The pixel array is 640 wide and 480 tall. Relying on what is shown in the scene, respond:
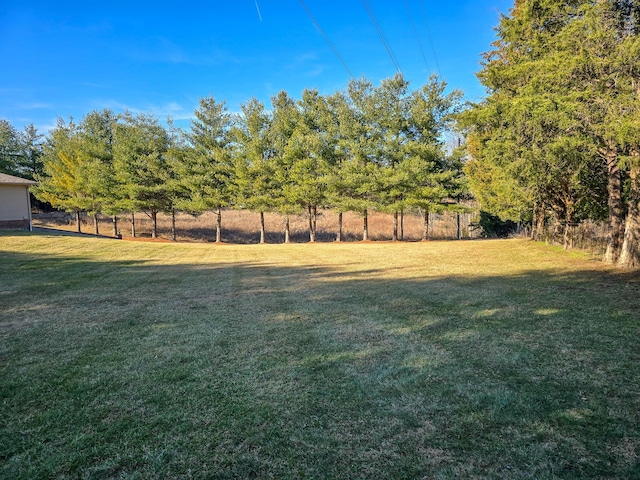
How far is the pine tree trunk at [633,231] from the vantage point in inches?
395

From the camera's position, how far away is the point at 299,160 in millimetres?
23891

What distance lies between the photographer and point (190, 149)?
27.3m

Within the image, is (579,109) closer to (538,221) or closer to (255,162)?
(538,221)

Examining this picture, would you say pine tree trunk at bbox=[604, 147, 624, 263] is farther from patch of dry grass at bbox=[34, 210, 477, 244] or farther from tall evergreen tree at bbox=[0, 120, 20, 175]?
tall evergreen tree at bbox=[0, 120, 20, 175]

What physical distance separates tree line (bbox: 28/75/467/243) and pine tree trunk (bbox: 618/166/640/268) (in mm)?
12024

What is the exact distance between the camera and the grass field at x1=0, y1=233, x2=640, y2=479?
7.95 ft

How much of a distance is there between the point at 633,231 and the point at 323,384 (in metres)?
11.2

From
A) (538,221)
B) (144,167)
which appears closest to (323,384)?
(538,221)

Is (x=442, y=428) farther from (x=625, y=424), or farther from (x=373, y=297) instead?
(x=373, y=297)

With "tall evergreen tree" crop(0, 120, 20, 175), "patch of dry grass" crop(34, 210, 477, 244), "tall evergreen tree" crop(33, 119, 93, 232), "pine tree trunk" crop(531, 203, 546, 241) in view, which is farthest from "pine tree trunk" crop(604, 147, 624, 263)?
"tall evergreen tree" crop(0, 120, 20, 175)

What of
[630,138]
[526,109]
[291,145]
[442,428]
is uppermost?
[291,145]

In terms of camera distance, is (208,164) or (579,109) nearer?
(579,109)

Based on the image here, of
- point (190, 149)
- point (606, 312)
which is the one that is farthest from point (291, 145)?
point (606, 312)

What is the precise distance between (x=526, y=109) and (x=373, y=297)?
24.3 feet
